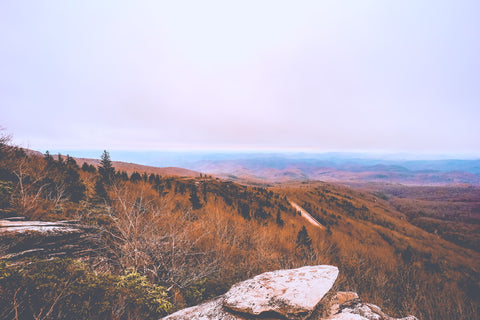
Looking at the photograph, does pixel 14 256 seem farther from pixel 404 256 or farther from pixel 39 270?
pixel 404 256

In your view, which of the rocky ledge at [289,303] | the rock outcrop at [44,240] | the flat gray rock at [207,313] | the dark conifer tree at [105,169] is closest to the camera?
the rocky ledge at [289,303]

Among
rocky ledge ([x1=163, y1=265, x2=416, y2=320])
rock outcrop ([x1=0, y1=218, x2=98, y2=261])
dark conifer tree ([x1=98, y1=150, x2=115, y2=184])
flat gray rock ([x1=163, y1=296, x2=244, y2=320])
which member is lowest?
flat gray rock ([x1=163, y1=296, x2=244, y2=320])

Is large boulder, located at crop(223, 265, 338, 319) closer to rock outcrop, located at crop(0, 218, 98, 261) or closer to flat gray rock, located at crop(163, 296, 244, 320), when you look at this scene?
flat gray rock, located at crop(163, 296, 244, 320)

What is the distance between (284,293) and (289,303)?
0.29 m

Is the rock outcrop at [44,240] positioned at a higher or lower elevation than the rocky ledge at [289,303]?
higher

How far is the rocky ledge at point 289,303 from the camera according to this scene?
405cm

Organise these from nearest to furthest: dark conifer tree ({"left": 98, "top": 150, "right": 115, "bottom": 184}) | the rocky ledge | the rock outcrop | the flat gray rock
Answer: the rocky ledge, the flat gray rock, the rock outcrop, dark conifer tree ({"left": 98, "top": 150, "right": 115, "bottom": 184})

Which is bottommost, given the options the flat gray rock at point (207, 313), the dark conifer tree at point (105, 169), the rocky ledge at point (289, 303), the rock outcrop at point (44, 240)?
the flat gray rock at point (207, 313)

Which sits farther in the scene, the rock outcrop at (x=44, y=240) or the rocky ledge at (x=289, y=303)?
the rock outcrop at (x=44, y=240)

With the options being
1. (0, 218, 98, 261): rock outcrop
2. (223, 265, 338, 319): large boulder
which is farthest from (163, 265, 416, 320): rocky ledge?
(0, 218, 98, 261): rock outcrop

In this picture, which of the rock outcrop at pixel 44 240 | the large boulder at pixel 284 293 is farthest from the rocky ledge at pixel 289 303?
the rock outcrop at pixel 44 240

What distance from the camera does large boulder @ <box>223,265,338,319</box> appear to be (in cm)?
405

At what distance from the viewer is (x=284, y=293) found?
4.42m

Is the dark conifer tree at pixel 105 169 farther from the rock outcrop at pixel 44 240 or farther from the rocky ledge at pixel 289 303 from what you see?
the rocky ledge at pixel 289 303
